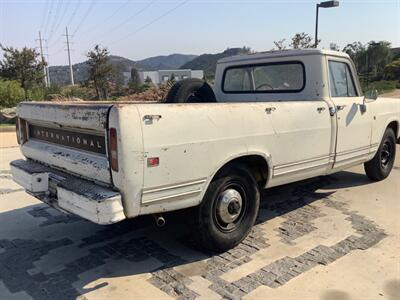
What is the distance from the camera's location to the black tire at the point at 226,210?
11.8ft

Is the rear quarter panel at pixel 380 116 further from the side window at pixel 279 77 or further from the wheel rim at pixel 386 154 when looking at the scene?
the side window at pixel 279 77

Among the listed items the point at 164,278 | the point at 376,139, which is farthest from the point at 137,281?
the point at 376,139

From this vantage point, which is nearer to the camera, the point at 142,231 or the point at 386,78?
the point at 142,231

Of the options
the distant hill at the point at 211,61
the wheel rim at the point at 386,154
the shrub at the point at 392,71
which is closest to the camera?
the wheel rim at the point at 386,154

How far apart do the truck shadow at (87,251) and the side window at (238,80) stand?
159cm

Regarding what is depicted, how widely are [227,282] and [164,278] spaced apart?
51cm

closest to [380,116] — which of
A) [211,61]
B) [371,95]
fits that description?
[371,95]

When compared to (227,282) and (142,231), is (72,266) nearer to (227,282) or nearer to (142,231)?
(142,231)

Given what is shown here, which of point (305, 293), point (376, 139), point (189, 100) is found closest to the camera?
point (305, 293)

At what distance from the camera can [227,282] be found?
11.0 feet

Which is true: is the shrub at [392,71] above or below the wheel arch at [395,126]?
above

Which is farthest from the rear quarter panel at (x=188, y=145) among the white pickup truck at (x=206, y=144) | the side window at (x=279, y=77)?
the side window at (x=279, y=77)

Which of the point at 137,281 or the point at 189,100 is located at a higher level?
the point at 189,100

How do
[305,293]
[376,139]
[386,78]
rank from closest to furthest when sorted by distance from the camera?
[305,293] → [376,139] → [386,78]
